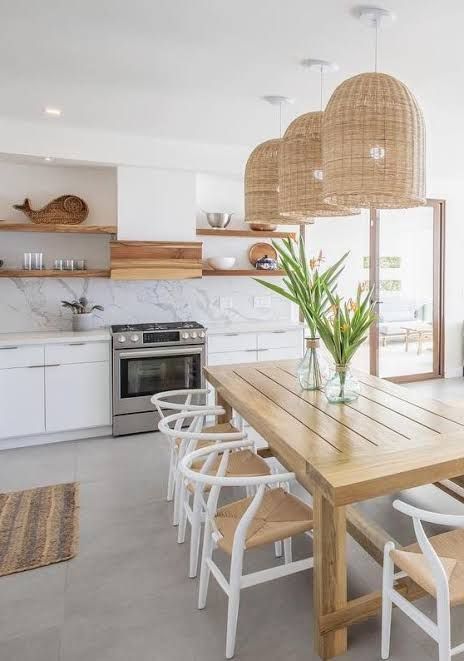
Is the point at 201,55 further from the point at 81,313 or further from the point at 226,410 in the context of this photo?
the point at 81,313

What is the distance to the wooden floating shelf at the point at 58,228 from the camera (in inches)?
160

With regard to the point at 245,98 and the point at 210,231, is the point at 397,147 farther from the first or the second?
the point at 210,231

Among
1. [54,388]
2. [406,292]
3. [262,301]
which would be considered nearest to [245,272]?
[262,301]

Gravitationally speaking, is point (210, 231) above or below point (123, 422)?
above

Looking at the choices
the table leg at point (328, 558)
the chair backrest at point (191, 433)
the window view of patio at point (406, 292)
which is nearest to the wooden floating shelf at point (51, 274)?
the chair backrest at point (191, 433)

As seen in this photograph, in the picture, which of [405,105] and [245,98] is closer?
[405,105]

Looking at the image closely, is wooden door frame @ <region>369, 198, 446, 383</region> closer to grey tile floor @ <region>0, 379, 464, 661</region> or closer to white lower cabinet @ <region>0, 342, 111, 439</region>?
grey tile floor @ <region>0, 379, 464, 661</region>

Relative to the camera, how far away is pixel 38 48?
2.61 meters

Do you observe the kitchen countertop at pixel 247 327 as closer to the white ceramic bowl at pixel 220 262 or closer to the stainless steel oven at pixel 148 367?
the stainless steel oven at pixel 148 367

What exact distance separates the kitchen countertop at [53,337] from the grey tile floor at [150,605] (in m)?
1.47

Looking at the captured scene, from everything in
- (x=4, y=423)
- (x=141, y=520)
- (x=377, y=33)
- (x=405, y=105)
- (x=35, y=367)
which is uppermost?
(x=377, y=33)

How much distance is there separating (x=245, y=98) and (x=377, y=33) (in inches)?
44.7

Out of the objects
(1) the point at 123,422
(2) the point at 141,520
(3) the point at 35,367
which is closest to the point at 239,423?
(2) the point at 141,520

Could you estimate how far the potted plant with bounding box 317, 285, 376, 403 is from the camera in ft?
7.49
